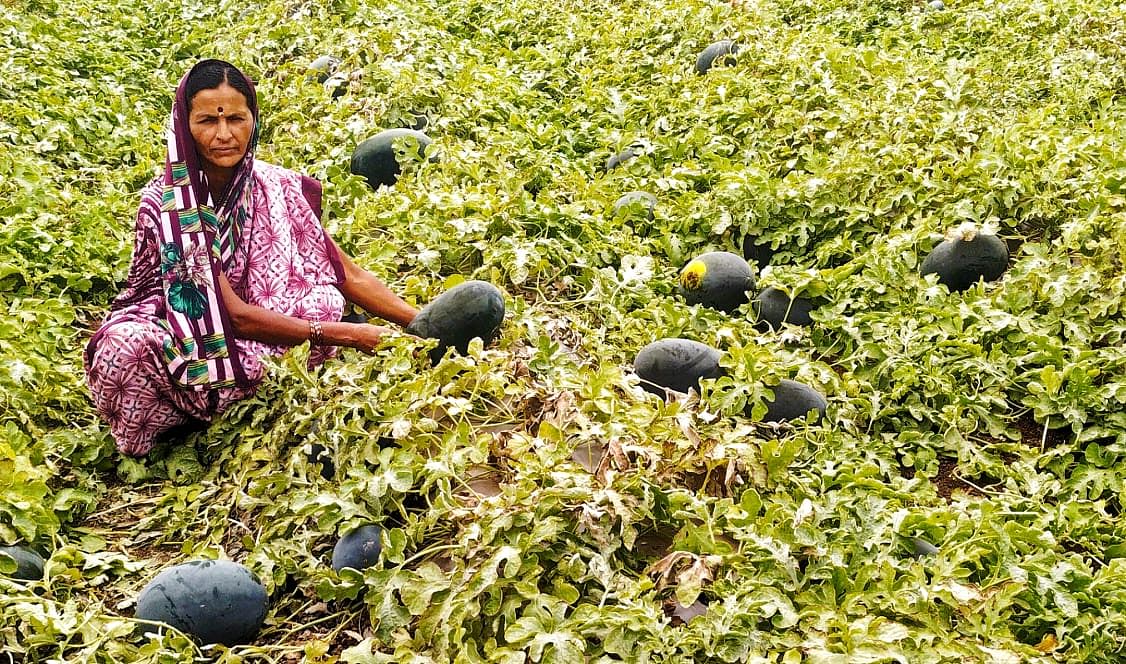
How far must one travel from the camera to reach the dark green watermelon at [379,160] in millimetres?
5500

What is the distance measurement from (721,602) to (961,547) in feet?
2.03

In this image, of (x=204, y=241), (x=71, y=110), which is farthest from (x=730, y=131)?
(x=71, y=110)

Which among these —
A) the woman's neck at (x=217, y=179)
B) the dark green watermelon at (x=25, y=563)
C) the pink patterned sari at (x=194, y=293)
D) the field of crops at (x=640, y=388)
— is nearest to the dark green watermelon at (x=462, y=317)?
the field of crops at (x=640, y=388)

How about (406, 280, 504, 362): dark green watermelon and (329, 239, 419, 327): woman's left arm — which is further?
(329, 239, 419, 327): woman's left arm

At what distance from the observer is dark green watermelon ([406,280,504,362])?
3559 millimetres

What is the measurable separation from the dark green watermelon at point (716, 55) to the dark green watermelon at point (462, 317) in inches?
150

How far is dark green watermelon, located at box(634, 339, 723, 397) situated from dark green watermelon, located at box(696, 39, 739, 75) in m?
3.71

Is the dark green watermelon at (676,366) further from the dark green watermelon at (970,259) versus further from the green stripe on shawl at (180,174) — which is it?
the green stripe on shawl at (180,174)

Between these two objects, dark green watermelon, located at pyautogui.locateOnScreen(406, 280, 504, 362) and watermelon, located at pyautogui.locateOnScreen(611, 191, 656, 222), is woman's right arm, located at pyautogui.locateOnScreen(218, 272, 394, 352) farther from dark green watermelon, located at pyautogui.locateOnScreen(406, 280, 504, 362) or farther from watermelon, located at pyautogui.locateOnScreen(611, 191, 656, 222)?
watermelon, located at pyautogui.locateOnScreen(611, 191, 656, 222)

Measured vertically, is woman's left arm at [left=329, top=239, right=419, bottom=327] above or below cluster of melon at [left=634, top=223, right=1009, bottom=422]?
above

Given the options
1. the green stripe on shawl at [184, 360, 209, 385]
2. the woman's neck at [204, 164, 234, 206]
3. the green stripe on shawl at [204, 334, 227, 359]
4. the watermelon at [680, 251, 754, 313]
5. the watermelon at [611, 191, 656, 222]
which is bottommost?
the watermelon at [680, 251, 754, 313]

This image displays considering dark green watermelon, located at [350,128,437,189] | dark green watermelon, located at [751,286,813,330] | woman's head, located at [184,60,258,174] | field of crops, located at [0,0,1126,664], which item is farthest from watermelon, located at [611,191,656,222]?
woman's head, located at [184,60,258,174]

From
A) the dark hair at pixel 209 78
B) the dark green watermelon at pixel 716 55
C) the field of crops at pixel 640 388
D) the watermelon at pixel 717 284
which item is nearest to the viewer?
the field of crops at pixel 640 388

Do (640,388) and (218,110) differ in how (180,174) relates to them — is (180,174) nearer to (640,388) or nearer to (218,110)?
(218,110)
